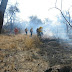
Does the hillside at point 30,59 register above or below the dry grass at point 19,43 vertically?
below

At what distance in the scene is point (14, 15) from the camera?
88.0ft

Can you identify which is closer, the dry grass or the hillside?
the hillside

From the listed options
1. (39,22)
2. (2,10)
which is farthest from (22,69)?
(39,22)

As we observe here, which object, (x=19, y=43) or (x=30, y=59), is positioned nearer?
(x=30, y=59)

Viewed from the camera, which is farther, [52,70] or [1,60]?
[1,60]

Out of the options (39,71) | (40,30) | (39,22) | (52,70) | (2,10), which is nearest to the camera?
(52,70)

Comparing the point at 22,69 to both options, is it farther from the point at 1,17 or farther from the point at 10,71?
the point at 1,17

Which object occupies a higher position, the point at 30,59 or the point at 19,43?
the point at 19,43

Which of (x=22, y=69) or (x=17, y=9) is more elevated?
(x=17, y=9)

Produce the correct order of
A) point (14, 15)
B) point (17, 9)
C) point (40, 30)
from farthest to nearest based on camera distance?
point (14, 15), point (17, 9), point (40, 30)

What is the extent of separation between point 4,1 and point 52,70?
2907 millimetres

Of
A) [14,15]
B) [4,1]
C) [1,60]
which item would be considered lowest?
[1,60]

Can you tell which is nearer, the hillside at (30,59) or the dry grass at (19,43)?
the hillside at (30,59)

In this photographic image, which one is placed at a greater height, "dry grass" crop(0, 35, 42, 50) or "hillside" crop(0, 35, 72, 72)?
"dry grass" crop(0, 35, 42, 50)
